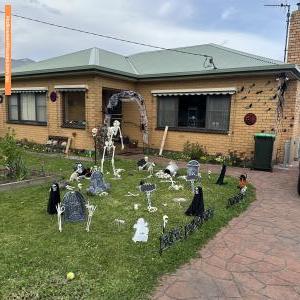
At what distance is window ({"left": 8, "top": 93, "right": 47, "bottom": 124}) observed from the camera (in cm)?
1449

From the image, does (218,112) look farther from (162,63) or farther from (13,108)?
(13,108)

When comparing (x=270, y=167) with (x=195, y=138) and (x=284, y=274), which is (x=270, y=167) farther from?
(x=284, y=274)

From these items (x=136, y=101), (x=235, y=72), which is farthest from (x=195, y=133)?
(x=235, y=72)

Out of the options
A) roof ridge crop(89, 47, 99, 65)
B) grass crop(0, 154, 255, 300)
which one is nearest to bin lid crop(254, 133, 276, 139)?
grass crop(0, 154, 255, 300)

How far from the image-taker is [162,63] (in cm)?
1446

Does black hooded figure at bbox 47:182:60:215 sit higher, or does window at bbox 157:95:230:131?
window at bbox 157:95:230:131

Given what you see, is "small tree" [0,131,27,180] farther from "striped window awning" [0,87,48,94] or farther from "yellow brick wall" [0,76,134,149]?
"striped window awning" [0,87,48,94]

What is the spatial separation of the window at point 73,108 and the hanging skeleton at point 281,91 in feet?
24.8

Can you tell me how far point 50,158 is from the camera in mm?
11828

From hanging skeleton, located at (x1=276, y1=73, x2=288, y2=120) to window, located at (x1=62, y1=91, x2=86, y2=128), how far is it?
7565 millimetres

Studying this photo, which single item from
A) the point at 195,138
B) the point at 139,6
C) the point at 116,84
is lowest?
the point at 195,138

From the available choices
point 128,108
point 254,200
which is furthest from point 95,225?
point 128,108

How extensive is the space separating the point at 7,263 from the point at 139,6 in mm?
9496

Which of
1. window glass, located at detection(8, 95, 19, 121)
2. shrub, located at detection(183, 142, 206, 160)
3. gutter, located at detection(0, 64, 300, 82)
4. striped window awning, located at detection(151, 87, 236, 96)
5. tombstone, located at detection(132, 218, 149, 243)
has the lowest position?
tombstone, located at detection(132, 218, 149, 243)
